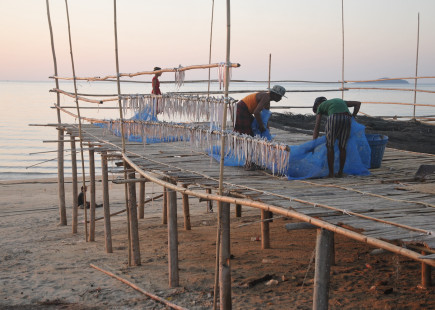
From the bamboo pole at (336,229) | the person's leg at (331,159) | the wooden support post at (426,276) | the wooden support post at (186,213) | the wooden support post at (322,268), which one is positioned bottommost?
the wooden support post at (186,213)

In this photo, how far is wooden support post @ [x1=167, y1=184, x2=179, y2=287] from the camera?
613 centimetres

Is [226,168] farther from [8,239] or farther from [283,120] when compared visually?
[283,120]

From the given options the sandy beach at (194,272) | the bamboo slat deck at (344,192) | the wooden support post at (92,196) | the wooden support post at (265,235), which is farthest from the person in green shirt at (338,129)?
the wooden support post at (92,196)

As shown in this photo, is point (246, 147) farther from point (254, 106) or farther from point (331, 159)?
point (254, 106)

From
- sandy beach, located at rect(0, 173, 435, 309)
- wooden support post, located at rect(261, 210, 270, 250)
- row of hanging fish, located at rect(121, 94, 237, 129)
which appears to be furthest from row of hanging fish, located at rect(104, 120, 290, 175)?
wooden support post, located at rect(261, 210, 270, 250)

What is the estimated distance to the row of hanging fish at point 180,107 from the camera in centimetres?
524

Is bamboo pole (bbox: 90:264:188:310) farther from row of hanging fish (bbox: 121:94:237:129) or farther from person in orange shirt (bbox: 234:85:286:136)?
person in orange shirt (bbox: 234:85:286:136)

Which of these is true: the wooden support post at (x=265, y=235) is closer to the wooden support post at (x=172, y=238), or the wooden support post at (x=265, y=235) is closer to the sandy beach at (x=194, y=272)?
the sandy beach at (x=194, y=272)

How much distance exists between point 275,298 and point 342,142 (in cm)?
176

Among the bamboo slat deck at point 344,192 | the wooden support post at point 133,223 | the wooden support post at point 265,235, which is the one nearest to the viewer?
the bamboo slat deck at point 344,192

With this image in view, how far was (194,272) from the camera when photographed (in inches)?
262

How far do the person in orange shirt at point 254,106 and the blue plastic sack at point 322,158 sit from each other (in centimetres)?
66

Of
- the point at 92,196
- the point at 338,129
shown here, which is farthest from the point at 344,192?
the point at 92,196

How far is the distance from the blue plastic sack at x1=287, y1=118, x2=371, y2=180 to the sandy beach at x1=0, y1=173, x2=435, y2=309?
880 millimetres
